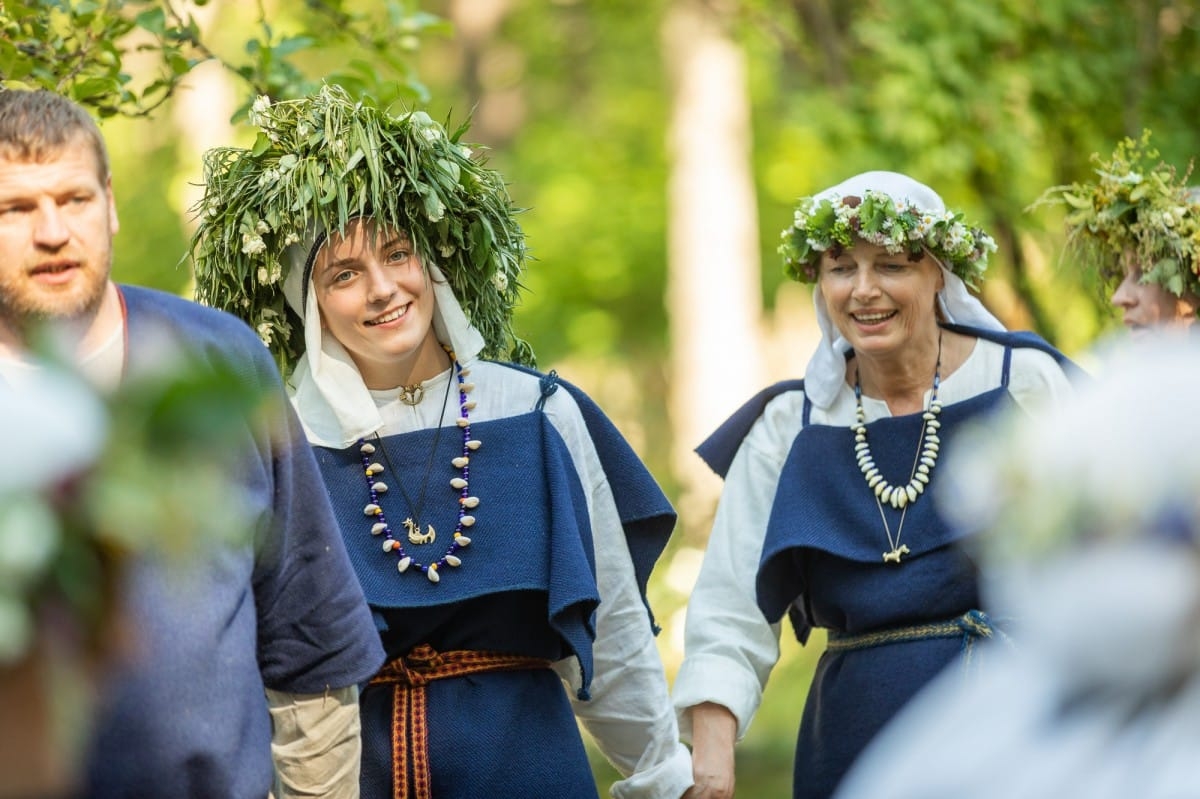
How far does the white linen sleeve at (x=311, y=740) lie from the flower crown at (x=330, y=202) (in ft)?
3.94

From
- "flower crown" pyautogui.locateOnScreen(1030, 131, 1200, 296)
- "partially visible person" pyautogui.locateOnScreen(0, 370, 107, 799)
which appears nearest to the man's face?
"partially visible person" pyautogui.locateOnScreen(0, 370, 107, 799)

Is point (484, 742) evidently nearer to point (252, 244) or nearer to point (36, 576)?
point (252, 244)


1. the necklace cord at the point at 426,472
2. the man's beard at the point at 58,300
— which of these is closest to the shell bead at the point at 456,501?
the necklace cord at the point at 426,472

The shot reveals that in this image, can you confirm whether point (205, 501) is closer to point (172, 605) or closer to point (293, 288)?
point (172, 605)

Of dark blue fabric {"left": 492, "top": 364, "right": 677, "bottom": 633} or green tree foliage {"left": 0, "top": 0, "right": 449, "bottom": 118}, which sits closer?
dark blue fabric {"left": 492, "top": 364, "right": 677, "bottom": 633}

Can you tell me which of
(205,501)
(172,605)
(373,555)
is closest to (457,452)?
(373,555)

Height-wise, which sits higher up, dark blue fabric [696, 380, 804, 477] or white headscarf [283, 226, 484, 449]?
white headscarf [283, 226, 484, 449]

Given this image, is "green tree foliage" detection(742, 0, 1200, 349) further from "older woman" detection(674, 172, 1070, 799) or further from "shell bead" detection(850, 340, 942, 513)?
"shell bead" detection(850, 340, 942, 513)

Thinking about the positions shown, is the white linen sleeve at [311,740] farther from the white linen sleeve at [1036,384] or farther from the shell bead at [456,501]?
the white linen sleeve at [1036,384]

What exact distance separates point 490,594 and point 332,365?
700 millimetres

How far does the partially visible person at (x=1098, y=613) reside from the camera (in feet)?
5.97

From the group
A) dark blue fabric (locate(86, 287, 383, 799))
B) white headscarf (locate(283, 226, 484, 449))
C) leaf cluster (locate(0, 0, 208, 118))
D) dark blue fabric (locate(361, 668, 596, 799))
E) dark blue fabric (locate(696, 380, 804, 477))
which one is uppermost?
leaf cluster (locate(0, 0, 208, 118))

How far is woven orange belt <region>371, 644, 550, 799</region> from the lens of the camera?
4.14 meters

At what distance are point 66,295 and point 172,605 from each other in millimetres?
585
